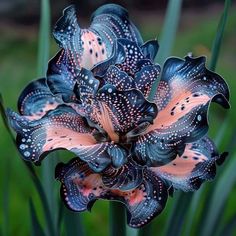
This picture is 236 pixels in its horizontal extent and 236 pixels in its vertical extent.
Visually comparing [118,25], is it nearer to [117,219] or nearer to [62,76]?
[62,76]

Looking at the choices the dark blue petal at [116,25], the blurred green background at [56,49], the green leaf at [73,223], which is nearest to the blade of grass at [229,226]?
the blurred green background at [56,49]

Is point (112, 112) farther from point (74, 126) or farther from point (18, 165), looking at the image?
point (18, 165)

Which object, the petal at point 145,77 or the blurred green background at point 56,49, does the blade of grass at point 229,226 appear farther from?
the petal at point 145,77

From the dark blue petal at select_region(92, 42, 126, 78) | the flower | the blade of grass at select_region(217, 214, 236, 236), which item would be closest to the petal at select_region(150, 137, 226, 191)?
the flower

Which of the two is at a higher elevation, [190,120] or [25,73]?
[190,120]

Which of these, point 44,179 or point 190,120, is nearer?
point 190,120

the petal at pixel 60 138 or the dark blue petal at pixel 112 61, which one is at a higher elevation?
the dark blue petal at pixel 112 61

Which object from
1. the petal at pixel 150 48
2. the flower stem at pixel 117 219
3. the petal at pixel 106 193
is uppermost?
the petal at pixel 150 48

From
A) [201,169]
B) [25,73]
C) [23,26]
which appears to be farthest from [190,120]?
[23,26]

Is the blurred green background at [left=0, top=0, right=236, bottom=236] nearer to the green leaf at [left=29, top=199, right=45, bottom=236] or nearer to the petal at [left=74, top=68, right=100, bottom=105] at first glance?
the green leaf at [left=29, top=199, right=45, bottom=236]
